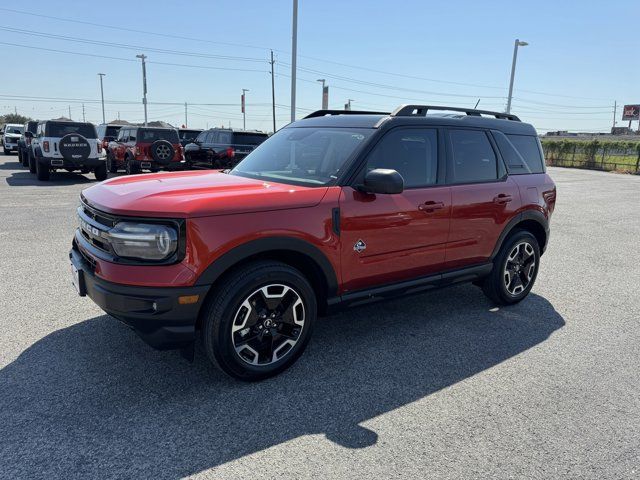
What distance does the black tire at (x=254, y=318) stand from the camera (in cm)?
302

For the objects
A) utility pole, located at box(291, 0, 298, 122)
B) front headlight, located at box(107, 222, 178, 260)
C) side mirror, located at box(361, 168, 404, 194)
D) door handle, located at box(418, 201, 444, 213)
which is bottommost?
front headlight, located at box(107, 222, 178, 260)

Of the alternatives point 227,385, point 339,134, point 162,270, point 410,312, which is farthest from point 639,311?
point 162,270

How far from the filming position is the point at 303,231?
10.6 feet

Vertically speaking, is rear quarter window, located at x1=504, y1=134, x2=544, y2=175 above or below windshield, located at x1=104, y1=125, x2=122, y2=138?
below

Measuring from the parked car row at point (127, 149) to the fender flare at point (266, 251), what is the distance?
42.6ft

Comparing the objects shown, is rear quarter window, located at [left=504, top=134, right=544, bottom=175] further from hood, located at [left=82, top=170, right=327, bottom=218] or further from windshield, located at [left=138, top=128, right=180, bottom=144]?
windshield, located at [left=138, top=128, right=180, bottom=144]

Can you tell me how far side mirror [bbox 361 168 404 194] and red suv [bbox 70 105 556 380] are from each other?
0.03ft

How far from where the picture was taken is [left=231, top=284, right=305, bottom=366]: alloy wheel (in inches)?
124

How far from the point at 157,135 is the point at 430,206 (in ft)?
46.8

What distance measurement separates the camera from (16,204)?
9992 mm

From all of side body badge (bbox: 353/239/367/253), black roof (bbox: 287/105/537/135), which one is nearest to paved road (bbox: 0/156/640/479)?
side body badge (bbox: 353/239/367/253)

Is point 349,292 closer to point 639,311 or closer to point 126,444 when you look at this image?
point 126,444

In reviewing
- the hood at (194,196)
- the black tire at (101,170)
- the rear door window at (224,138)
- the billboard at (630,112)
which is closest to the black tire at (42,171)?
the black tire at (101,170)

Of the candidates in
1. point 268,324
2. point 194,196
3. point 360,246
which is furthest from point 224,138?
point 268,324
